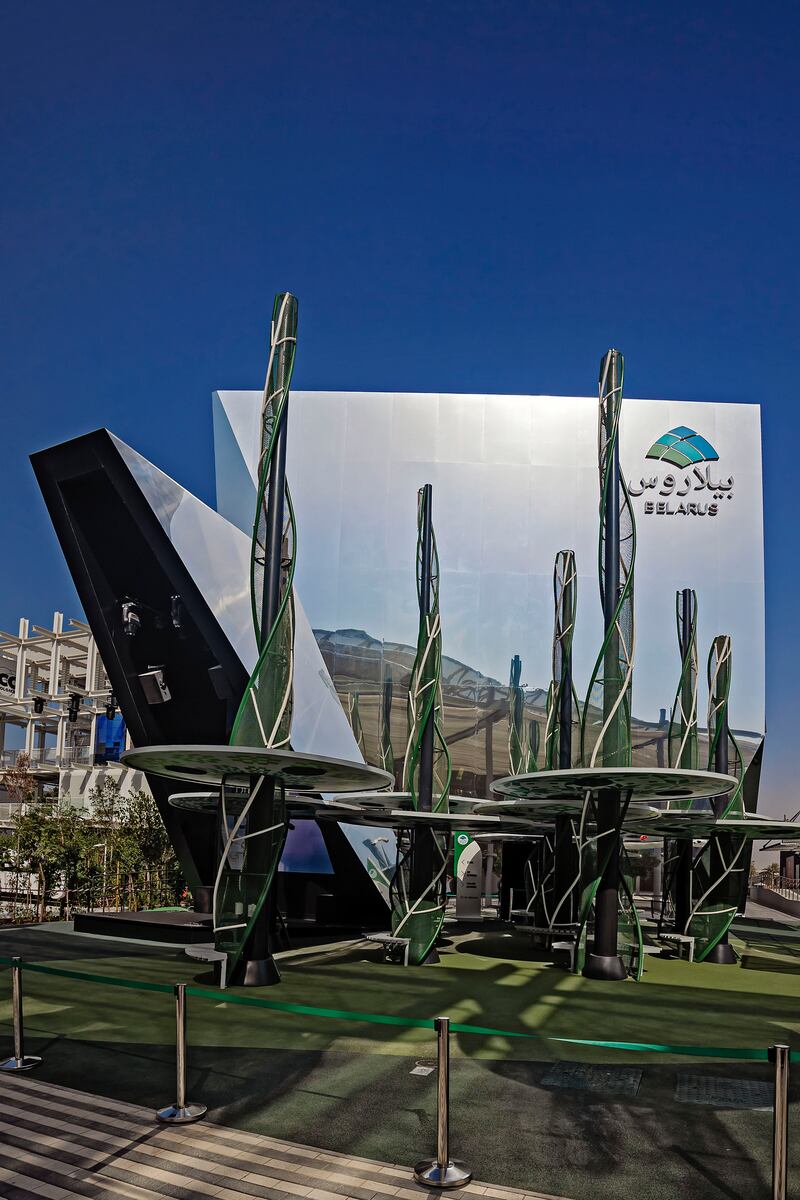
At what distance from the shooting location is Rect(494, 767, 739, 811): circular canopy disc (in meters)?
10.5

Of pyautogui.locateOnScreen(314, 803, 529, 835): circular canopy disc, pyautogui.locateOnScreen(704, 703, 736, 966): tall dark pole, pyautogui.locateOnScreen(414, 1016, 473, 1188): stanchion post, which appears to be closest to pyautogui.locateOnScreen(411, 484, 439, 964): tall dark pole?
pyautogui.locateOnScreen(314, 803, 529, 835): circular canopy disc

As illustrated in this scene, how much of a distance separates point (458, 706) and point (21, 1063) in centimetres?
2308

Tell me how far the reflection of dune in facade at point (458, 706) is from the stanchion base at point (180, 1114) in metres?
23.1

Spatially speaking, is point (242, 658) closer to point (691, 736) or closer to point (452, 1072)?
point (691, 736)

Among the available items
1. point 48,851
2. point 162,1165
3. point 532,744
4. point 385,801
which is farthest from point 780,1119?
point 532,744

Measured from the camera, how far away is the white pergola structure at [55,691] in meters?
45.2

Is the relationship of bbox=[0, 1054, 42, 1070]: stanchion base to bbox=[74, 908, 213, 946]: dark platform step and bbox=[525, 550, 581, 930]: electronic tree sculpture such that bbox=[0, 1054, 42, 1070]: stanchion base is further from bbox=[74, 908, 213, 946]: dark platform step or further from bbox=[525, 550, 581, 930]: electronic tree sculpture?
bbox=[525, 550, 581, 930]: electronic tree sculpture

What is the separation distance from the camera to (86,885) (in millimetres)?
17656

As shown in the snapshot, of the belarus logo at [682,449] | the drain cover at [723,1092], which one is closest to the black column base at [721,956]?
the drain cover at [723,1092]

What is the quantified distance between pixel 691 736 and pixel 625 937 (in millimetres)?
6098

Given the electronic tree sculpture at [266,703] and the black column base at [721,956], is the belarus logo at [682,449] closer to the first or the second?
the black column base at [721,956]

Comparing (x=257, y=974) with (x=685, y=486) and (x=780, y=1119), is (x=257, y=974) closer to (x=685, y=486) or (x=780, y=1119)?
(x=780, y=1119)

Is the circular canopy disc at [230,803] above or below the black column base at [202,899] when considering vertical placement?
above

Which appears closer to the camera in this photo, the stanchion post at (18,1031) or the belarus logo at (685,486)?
the stanchion post at (18,1031)
